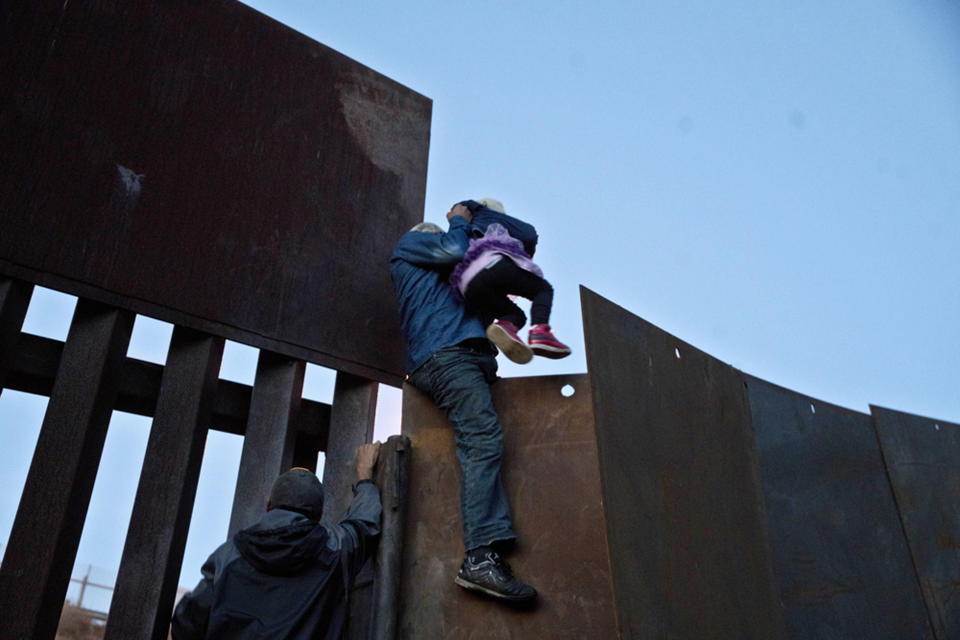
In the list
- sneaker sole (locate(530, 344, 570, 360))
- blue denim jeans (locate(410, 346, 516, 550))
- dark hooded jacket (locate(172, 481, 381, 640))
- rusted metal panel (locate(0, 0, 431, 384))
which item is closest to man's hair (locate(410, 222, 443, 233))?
rusted metal panel (locate(0, 0, 431, 384))

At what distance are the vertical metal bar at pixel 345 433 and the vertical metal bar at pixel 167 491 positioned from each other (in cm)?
65

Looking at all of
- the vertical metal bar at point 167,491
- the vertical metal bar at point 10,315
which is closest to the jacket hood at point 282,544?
the vertical metal bar at point 167,491

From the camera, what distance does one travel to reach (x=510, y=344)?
133 inches

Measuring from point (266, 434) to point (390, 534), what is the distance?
34.8 inches

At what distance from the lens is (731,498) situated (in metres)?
3.67

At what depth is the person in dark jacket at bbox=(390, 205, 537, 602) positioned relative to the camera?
3320mm

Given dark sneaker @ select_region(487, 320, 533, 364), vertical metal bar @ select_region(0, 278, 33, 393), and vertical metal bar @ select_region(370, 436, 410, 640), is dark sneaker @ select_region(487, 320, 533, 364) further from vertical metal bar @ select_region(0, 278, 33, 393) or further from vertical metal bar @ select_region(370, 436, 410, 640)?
vertical metal bar @ select_region(0, 278, 33, 393)

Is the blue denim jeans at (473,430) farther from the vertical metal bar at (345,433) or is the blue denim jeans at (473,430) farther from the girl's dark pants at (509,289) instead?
the vertical metal bar at (345,433)

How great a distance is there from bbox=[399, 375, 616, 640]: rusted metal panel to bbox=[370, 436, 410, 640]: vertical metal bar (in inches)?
2.2

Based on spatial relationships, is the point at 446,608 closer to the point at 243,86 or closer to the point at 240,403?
the point at 240,403

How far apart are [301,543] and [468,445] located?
793 mm

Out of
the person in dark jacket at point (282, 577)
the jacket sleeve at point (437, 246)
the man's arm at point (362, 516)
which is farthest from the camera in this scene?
the jacket sleeve at point (437, 246)

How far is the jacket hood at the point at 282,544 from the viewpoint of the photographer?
3.17 meters

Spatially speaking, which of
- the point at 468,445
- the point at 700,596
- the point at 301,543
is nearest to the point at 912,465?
the point at 700,596
